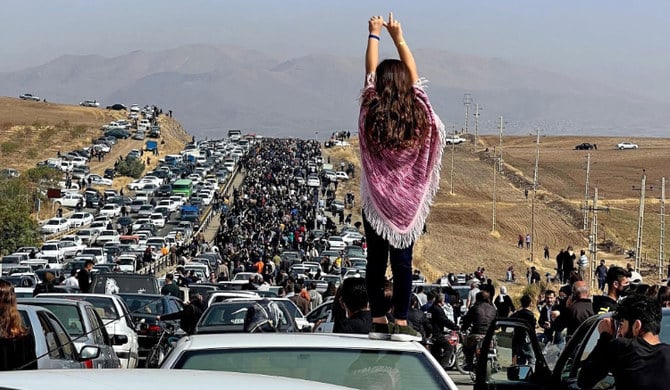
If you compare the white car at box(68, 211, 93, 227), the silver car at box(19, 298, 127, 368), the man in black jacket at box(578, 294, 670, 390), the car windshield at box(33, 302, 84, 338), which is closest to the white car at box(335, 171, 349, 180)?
the white car at box(68, 211, 93, 227)

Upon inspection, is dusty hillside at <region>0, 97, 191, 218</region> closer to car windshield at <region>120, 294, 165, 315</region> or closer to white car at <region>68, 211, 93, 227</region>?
white car at <region>68, 211, 93, 227</region>

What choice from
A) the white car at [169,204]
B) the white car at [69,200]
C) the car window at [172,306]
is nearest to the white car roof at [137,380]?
the car window at [172,306]

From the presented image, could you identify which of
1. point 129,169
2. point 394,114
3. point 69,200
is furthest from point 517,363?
point 129,169

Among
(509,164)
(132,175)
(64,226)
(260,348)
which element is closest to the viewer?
(260,348)

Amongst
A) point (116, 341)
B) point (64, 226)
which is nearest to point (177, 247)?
point (64, 226)

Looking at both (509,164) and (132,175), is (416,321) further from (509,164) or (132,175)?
(509,164)

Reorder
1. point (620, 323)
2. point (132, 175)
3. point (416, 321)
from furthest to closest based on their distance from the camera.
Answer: point (132, 175)
point (416, 321)
point (620, 323)
